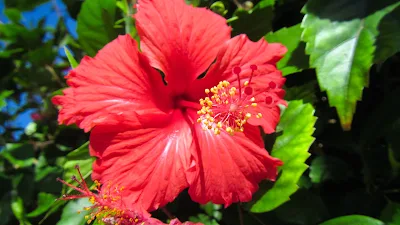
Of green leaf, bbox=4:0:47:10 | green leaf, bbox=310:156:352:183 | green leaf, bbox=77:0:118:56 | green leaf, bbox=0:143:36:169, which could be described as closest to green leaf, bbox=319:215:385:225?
green leaf, bbox=310:156:352:183

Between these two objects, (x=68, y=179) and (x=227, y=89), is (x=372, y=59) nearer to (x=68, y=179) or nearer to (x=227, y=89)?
(x=227, y=89)

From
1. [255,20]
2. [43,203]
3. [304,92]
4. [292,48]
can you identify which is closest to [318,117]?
A: [304,92]

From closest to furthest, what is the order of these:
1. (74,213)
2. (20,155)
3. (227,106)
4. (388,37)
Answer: (388,37) < (227,106) < (74,213) < (20,155)

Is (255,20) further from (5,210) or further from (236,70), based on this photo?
(5,210)

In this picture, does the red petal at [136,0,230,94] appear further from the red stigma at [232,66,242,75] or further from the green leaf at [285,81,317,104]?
the green leaf at [285,81,317,104]

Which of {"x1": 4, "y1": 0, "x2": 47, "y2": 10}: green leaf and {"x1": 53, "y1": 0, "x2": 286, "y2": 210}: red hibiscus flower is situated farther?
{"x1": 4, "y1": 0, "x2": 47, "y2": 10}: green leaf

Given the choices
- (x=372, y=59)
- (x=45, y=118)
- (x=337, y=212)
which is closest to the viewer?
(x=372, y=59)

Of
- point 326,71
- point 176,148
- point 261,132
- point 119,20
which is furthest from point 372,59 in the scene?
point 119,20
